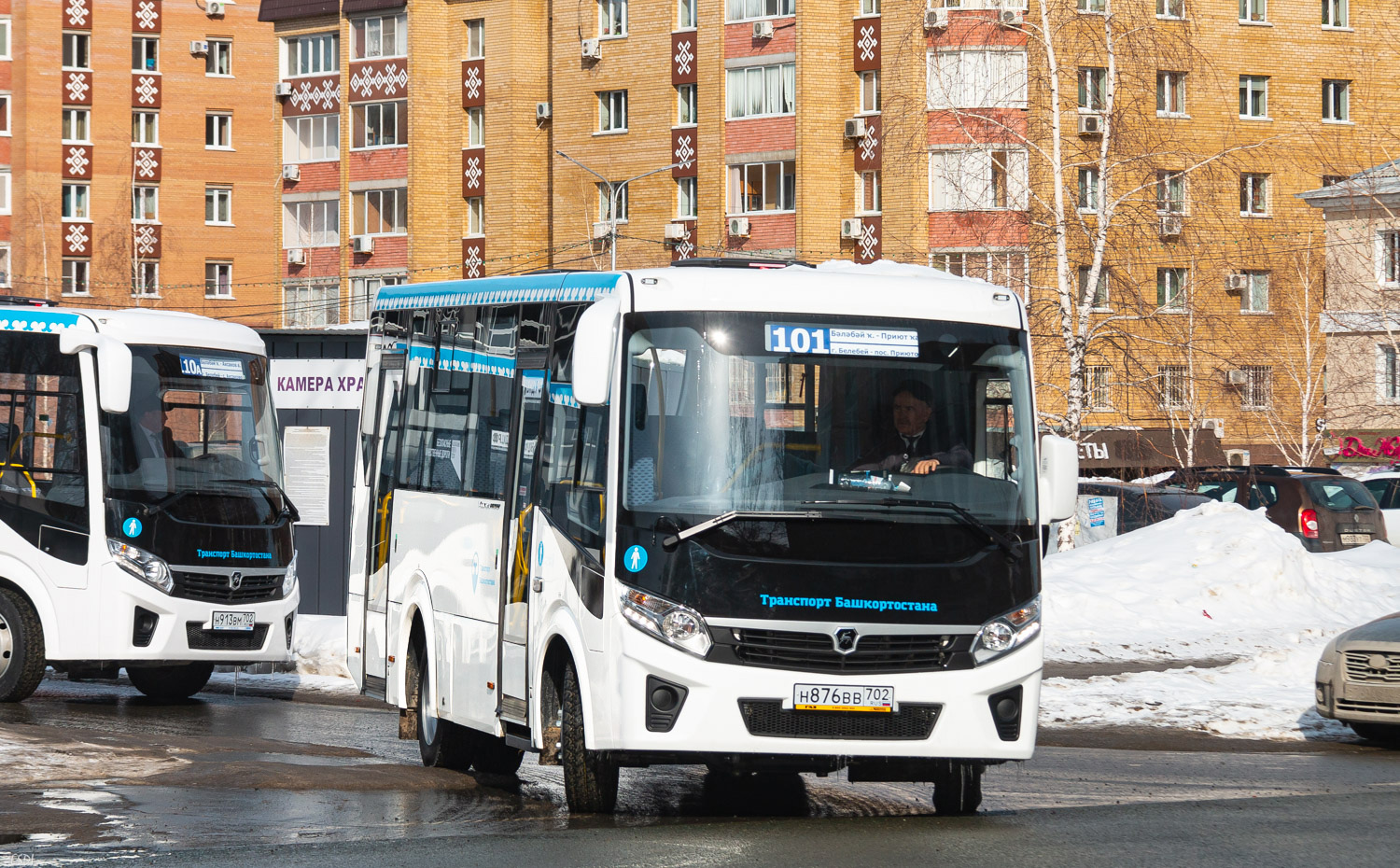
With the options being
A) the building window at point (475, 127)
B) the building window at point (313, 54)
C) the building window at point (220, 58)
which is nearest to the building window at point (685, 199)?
the building window at point (475, 127)

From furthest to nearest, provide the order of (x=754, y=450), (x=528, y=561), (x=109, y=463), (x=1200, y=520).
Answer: (x=1200, y=520) < (x=109, y=463) < (x=528, y=561) < (x=754, y=450)

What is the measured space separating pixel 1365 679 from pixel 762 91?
4830cm

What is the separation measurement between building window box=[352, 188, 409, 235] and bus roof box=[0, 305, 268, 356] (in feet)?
171

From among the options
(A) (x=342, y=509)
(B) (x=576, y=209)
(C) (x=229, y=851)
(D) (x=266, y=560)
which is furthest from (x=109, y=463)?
(B) (x=576, y=209)

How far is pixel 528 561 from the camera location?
10516 millimetres

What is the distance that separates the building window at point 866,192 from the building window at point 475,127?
1436 cm

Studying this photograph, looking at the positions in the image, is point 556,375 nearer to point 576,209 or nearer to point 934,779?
point 934,779

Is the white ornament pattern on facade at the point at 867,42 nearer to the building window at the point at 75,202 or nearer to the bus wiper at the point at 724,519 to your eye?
the building window at the point at 75,202

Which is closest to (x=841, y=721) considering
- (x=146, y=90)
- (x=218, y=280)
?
(x=218, y=280)

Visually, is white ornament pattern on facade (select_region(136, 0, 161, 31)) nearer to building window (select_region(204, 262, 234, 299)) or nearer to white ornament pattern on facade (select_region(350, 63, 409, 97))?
building window (select_region(204, 262, 234, 299))

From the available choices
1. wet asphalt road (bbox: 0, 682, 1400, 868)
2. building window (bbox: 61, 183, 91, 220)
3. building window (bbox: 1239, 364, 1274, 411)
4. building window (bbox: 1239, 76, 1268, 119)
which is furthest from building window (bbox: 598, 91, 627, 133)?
wet asphalt road (bbox: 0, 682, 1400, 868)

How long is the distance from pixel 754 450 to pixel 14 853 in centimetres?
357

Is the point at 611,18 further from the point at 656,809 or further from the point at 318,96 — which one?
the point at 656,809

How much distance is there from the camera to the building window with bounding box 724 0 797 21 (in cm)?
6050
